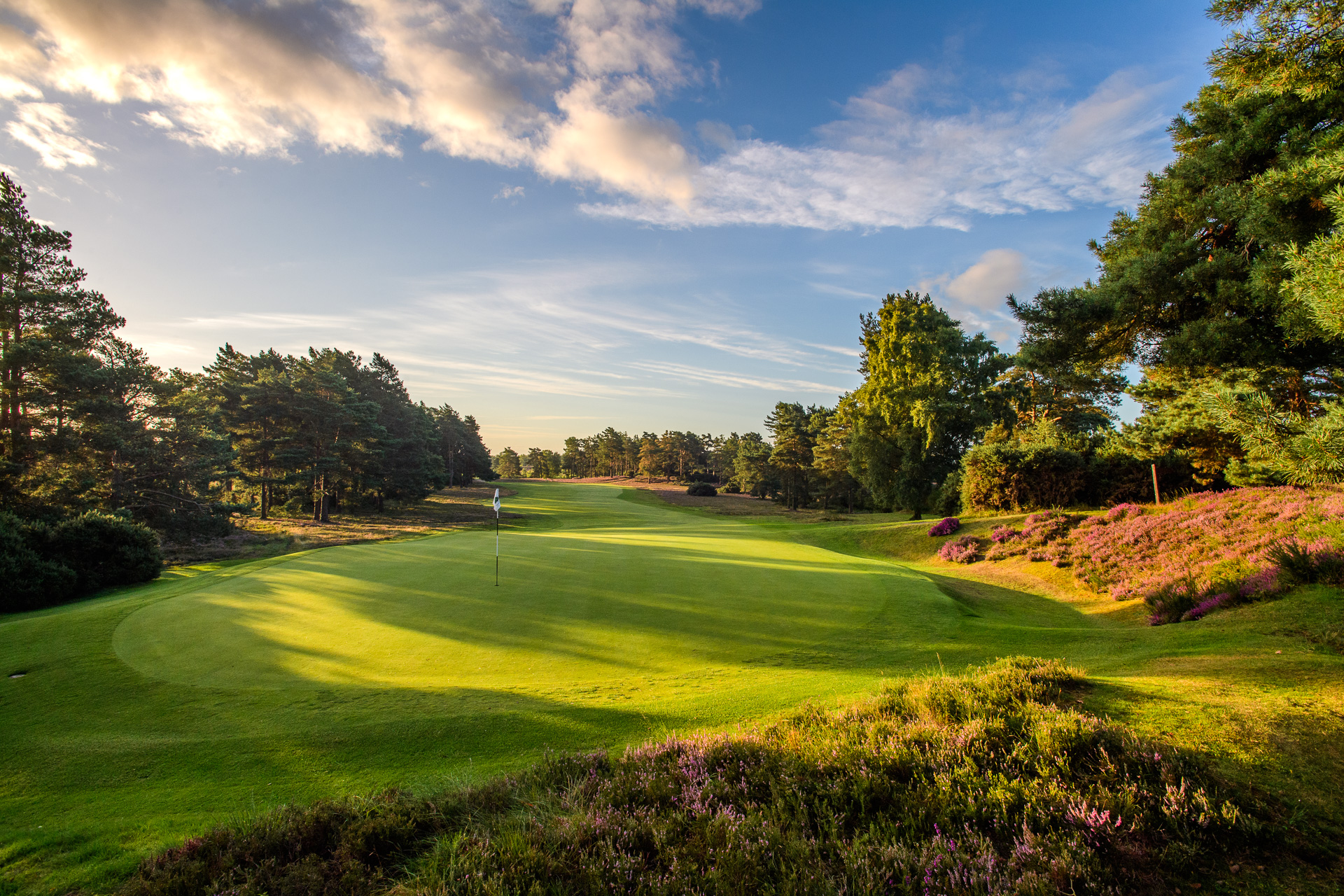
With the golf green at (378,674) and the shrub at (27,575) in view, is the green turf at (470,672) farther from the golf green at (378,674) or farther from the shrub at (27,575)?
the shrub at (27,575)

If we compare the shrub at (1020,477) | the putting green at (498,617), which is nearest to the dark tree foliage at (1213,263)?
the shrub at (1020,477)

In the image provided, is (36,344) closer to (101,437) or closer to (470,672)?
(101,437)

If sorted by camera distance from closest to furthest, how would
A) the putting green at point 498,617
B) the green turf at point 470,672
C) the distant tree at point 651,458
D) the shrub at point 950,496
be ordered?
the green turf at point 470,672, the putting green at point 498,617, the shrub at point 950,496, the distant tree at point 651,458

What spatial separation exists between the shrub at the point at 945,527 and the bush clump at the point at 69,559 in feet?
94.8

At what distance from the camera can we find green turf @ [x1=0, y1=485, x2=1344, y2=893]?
3.83 metres

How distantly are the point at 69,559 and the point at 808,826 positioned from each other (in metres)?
21.3

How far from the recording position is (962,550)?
19391mm

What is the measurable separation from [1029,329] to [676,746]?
54.6 feet

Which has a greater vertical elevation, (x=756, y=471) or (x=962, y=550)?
(x=756, y=471)

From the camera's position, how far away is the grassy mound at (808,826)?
8.16 feet

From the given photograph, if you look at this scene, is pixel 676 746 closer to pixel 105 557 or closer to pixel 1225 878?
pixel 1225 878

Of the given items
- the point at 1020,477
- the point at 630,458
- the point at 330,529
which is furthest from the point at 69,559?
the point at 630,458

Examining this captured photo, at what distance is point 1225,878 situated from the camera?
235cm

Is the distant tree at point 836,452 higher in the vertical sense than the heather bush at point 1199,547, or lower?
higher
